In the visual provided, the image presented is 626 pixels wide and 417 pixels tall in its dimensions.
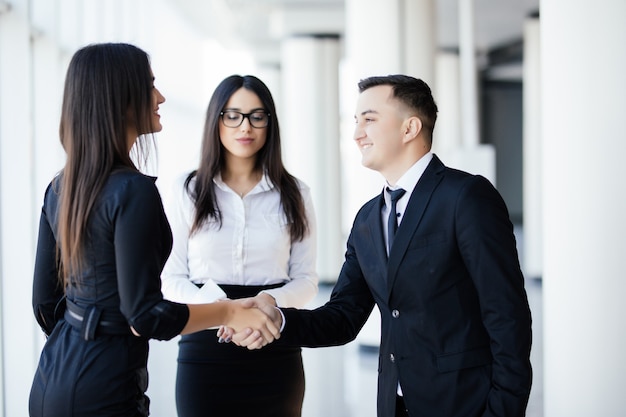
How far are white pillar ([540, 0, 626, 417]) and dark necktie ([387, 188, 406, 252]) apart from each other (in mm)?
1462

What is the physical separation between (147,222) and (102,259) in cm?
17

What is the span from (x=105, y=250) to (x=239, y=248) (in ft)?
3.67

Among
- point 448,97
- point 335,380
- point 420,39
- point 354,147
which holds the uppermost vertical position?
point 448,97

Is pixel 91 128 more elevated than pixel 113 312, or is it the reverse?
pixel 91 128

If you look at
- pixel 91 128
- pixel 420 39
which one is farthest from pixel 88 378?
pixel 420 39

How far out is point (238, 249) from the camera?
291 centimetres

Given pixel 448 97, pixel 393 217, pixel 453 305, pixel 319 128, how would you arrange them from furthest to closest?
pixel 448 97 → pixel 319 128 → pixel 393 217 → pixel 453 305

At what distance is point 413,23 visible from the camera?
25.1 ft

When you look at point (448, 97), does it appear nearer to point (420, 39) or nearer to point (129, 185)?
point (420, 39)

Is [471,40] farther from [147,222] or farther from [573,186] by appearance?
[147,222]

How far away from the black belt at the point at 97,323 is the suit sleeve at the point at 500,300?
3.24 ft

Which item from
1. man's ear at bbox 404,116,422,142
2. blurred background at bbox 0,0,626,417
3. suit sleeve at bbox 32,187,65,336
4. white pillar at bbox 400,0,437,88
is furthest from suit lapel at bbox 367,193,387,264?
white pillar at bbox 400,0,437,88

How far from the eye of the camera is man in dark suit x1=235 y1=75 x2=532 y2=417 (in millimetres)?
1940

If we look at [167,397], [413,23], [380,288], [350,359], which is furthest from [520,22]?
[380,288]
